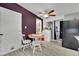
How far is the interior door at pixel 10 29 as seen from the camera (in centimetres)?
370

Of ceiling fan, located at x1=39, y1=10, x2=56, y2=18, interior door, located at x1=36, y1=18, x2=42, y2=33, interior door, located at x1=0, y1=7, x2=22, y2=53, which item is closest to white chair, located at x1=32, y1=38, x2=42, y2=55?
interior door, located at x1=36, y1=18, x2=42, y2=33

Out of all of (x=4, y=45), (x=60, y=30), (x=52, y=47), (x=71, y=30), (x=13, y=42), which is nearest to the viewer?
(x=4, y=45)

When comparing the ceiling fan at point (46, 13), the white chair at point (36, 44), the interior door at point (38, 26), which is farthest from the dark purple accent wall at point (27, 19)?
the white chair at point (36, 44)

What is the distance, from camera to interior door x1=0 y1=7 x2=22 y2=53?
3.70m

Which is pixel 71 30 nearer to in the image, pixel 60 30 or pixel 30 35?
pixel 60 30

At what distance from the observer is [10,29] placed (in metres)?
3.99

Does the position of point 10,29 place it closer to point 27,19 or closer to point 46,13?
point 27,19

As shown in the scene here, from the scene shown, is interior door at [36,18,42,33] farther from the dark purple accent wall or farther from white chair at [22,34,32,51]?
white chair at [22,34,32,51]

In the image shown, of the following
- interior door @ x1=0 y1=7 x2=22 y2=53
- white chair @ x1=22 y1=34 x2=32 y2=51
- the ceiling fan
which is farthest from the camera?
white chair @ x1=22 y1=34 x2=32 y2=51

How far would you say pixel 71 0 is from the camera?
9.16ft

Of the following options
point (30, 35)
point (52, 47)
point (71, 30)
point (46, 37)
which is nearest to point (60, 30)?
point (71, 30)

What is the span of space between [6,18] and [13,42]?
0.91m

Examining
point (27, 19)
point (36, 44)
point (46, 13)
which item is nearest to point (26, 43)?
point (36, 44)

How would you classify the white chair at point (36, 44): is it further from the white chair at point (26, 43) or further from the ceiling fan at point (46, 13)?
the ceiling fan at point (46, 13)
